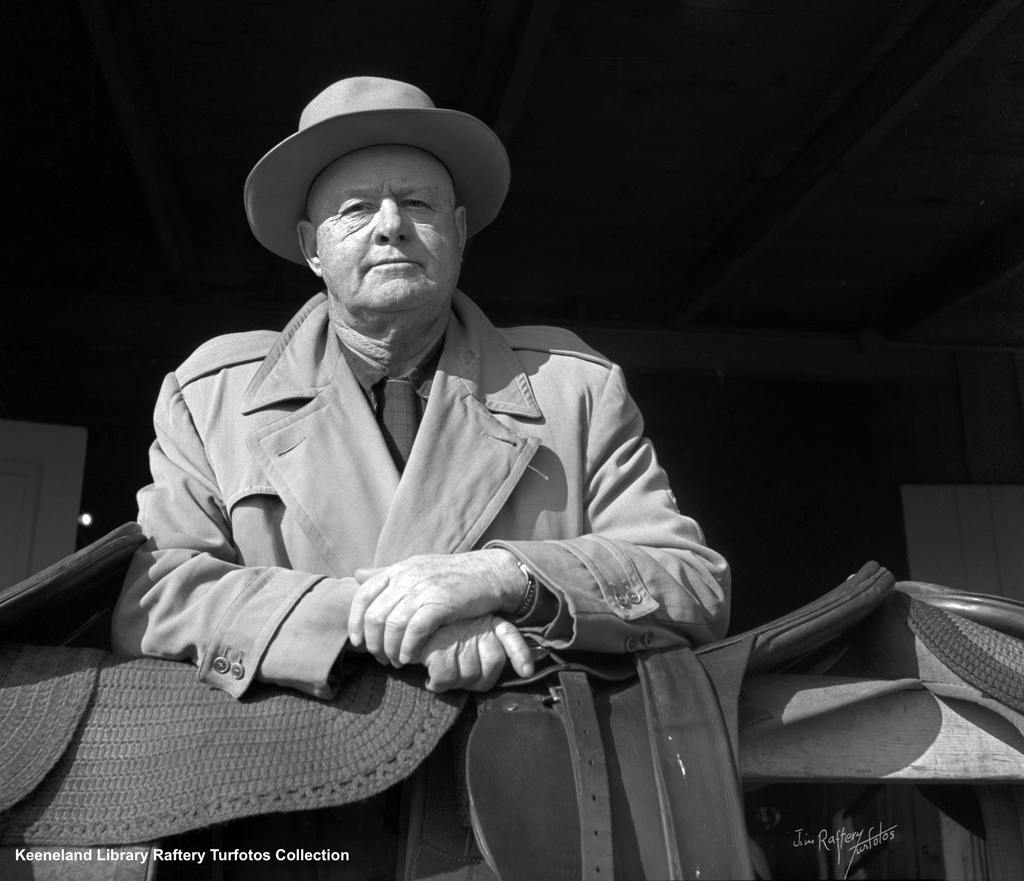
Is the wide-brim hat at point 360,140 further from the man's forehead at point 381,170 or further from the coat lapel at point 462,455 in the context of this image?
the coat lapel at point 462,455

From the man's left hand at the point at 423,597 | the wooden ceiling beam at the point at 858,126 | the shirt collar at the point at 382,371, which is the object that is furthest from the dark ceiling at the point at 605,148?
the man's left hand at the point at 423,597

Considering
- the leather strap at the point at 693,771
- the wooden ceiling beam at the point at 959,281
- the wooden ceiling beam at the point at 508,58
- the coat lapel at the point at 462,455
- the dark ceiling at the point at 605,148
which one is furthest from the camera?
the wooden ceiling beam at the point at 959,281

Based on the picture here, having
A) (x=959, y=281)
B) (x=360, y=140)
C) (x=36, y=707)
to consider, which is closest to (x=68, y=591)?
(x=36, y=707)

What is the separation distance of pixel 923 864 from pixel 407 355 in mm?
3225

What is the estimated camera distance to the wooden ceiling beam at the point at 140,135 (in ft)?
9.00

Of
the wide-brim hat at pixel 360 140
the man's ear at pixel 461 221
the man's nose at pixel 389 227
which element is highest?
the wide-brim hat at pixel 360 140

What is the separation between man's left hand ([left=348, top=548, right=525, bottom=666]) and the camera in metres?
1.46

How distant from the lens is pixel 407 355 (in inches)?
79.4

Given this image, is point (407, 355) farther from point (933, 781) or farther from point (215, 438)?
point (933, 781)

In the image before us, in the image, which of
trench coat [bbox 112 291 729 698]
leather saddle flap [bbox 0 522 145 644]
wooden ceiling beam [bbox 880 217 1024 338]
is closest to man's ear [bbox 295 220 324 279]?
trench coat [bbox 112 291 729 698]

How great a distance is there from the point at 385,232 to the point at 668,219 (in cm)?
210

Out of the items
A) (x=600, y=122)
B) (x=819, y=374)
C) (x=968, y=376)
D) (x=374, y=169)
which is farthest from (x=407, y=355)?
(x=968, y=376)

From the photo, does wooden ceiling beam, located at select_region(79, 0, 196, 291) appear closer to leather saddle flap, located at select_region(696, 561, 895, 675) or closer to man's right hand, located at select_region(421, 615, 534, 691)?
man's right hand, located at select_region(421, 615, 534, 691)

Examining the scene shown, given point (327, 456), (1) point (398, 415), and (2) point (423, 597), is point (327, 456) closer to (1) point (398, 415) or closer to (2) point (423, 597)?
(1) point (398, 415)
